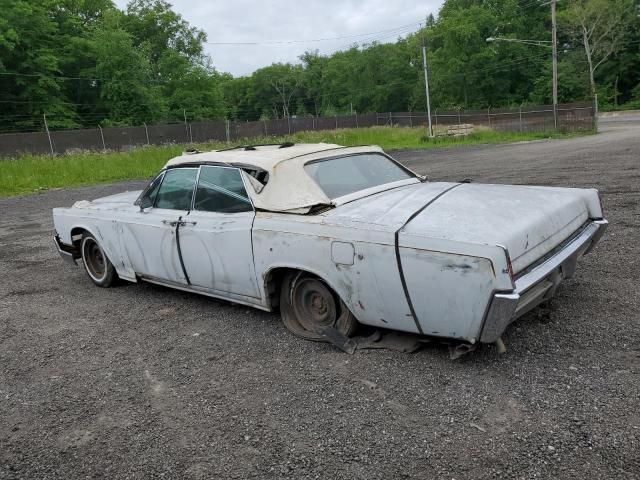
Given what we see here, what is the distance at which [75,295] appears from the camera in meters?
5.87

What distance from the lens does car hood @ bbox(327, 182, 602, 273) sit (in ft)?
10.5

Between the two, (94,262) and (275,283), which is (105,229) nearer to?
(94,262)

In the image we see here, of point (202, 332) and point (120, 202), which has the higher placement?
point (120, 202)

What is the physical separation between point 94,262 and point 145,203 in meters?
1.38

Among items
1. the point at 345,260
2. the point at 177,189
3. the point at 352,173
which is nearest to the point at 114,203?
the point at 177,189

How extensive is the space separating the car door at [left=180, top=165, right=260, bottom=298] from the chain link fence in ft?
86.7

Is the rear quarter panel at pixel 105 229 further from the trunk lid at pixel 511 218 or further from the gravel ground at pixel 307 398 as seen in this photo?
the trunk lid at pixel 511 218

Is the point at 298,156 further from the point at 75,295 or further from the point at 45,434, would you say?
the point at 75,295

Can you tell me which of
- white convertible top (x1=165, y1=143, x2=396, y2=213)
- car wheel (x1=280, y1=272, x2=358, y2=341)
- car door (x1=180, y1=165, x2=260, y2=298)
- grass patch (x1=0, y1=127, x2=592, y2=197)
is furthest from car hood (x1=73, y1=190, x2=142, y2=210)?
grass patch (x1=0, y1=127, x2=592, y2=197)

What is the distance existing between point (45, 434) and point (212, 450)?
3.55ft

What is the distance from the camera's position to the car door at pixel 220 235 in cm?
427

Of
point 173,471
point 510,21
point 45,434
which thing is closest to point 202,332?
point 45,434

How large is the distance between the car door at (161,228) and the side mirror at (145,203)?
0.04 ft

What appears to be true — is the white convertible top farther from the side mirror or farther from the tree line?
the tree line
